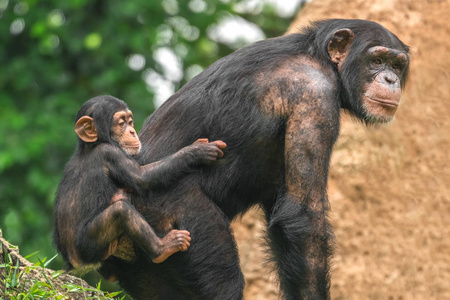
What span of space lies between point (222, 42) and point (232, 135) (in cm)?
919

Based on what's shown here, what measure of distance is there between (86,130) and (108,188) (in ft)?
1.35

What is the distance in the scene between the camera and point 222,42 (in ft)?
44.0

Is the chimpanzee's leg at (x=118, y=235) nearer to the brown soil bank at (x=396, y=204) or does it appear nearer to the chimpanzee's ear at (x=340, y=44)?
the chimpanzee's ear at (x=340, y=44)

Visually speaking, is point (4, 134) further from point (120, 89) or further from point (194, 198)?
point (194, 198)

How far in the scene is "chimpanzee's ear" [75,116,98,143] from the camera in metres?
4.29

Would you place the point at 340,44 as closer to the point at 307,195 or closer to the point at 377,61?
the point at 377,61

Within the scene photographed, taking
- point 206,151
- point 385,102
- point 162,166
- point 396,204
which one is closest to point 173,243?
point 162,166

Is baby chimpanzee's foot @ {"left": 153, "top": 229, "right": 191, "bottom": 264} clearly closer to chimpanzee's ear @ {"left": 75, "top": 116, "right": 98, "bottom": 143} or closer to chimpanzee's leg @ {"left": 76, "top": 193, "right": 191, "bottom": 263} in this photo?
chimpanzee's leg @ {"left": 76, "top": 193, "right": 191, "bottom": 263}

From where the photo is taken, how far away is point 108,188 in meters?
4.14

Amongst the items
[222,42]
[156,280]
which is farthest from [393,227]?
[222,42]

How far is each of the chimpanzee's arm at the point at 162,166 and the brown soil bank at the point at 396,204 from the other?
10.2ft

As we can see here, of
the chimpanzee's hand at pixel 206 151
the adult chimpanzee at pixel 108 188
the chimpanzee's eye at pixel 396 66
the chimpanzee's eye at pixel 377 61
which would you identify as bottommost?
the adult chimpanzee at pixel 108 188

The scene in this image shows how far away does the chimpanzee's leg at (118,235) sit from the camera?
13.3ft

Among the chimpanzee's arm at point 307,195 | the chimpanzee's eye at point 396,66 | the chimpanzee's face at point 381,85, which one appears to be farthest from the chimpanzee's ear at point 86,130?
the chimpanzee's eye at point 396,66
